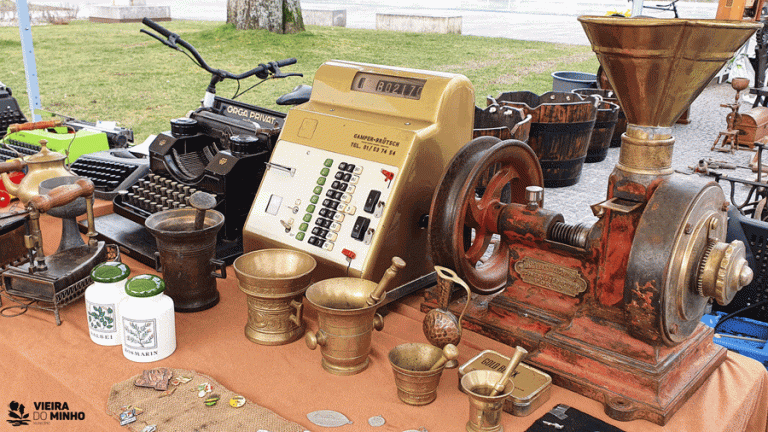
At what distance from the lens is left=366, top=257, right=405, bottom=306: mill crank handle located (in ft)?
5.86

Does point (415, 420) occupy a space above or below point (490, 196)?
below

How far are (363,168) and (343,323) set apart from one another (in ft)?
2.07

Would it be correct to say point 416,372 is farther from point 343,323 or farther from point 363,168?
point 363,168

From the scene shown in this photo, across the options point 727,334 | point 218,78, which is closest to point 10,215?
point 218,78

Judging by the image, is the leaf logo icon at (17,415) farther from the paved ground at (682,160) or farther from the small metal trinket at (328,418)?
the paved ground at (682,160)

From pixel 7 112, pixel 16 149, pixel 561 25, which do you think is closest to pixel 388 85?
pixel 16 149

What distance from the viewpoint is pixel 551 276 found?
2.07 metres

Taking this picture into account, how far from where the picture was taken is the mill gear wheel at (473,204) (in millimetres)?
2049

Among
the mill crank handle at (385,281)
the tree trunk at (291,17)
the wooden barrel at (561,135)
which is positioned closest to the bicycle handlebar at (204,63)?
the mill crank handle at (385,281)

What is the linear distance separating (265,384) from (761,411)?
1.62 metres

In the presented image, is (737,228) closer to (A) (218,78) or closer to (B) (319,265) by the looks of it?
(B) (319,265)

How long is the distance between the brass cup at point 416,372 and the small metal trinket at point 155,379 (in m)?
0.66

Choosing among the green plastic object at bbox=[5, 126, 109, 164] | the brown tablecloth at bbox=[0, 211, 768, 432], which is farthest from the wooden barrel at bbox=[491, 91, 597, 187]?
the brown tablecloth at bbox=[0, 211, 768, 432]

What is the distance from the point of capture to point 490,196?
7.26 feet
